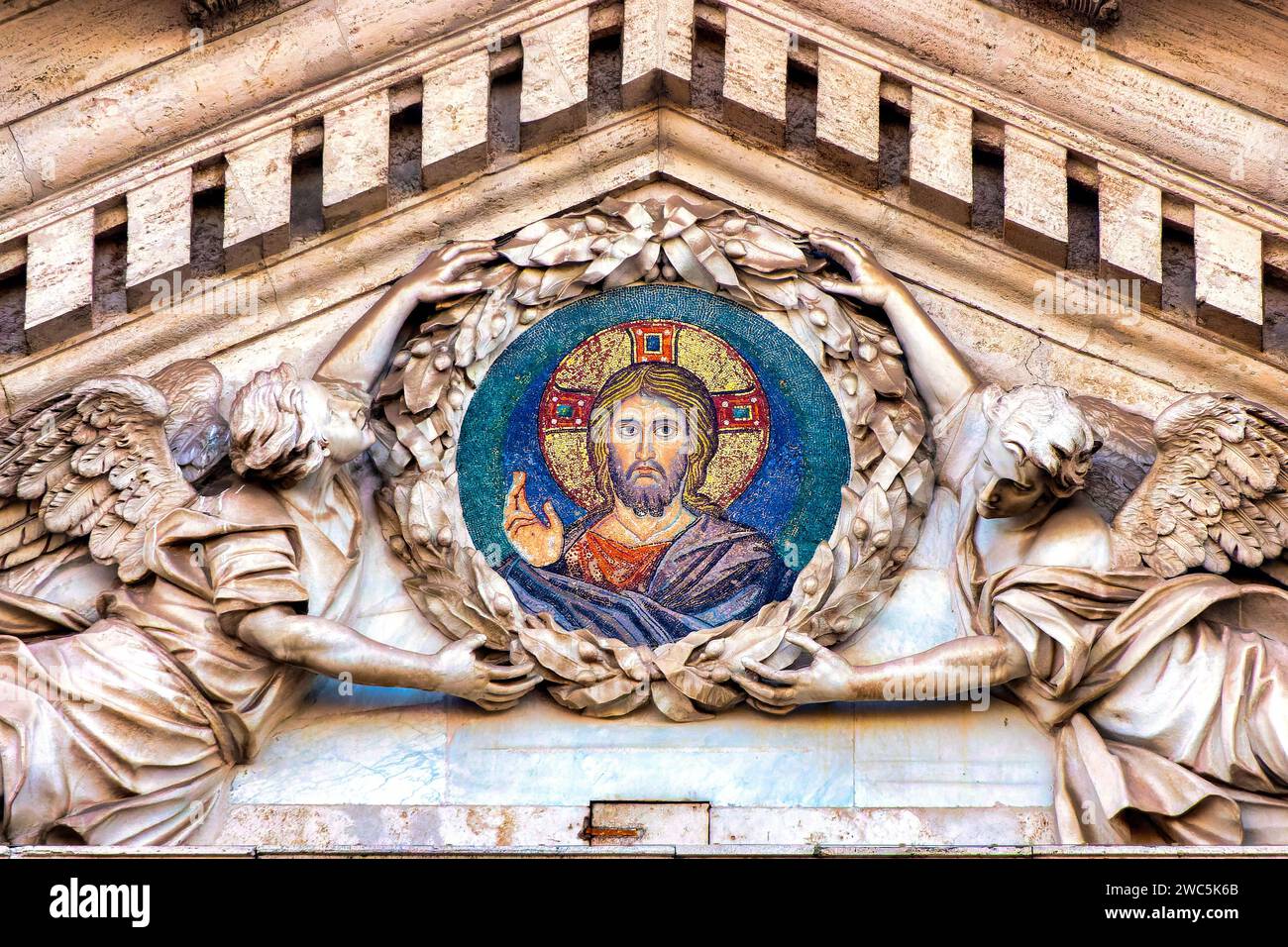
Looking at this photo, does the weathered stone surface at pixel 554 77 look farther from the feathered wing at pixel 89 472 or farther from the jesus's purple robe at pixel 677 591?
the feathered wing at pixel 89 472

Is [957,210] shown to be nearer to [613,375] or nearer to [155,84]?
[613,375]

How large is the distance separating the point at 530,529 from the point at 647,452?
1.66ft

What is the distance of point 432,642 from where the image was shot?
9.59 metres

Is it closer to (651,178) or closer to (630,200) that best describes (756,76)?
(651,178)

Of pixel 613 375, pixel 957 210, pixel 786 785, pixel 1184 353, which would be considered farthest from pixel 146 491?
pixel 1184 353

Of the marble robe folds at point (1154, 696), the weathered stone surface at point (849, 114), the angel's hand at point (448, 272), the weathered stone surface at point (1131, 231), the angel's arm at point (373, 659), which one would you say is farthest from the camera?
the weathered stone surface at point (849, 114)

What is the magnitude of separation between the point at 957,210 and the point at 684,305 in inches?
40.6

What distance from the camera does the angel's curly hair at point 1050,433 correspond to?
363 inches

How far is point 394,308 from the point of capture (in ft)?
32.2

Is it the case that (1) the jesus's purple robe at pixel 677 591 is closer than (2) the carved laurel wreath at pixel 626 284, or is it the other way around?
(2) the carved laurel wreath at pixel 626 284

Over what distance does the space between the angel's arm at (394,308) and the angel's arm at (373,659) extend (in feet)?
3.16

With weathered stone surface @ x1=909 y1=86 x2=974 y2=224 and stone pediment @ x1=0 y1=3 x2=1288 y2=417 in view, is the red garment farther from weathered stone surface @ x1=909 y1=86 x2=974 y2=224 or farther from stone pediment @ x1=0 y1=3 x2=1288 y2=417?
weathered stone surface @ x1=909 y1=86 x2=974 y2=224

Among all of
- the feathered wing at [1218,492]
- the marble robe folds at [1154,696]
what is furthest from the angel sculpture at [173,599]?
the feathered wing at [1218,492]
